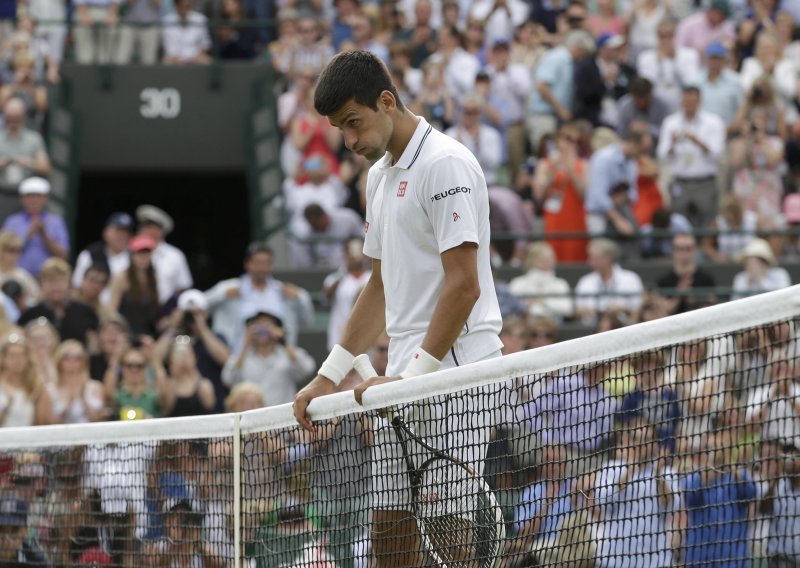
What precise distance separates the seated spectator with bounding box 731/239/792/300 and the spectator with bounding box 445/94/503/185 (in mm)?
3006

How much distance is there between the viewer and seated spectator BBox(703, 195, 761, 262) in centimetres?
1614

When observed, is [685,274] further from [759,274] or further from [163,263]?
[163,263]

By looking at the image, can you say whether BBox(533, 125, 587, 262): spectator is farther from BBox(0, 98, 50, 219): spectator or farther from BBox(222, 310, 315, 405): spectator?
BBox(0, 98, 50, 219): spectator

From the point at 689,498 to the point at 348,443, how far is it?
1.42 metres

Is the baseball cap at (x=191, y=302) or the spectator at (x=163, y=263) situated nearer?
the baseball cap at (x=191, y=302)

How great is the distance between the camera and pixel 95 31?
19281mm

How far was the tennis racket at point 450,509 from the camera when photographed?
5.64 metres

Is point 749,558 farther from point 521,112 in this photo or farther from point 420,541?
point 521,112

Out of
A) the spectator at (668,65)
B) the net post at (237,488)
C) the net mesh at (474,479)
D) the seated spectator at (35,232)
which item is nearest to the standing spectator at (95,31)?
the seated spectator at (35,232)

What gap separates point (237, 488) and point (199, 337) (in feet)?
22.3

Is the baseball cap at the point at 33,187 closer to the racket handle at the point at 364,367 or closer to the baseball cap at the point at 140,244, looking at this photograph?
the baseball cap at the point at 140,244

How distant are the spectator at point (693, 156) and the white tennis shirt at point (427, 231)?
1093cm

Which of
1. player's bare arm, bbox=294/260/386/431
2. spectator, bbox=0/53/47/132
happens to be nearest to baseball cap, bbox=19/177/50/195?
A: spectator, bbox=0/53/47/132

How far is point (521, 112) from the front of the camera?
58.7 ft
